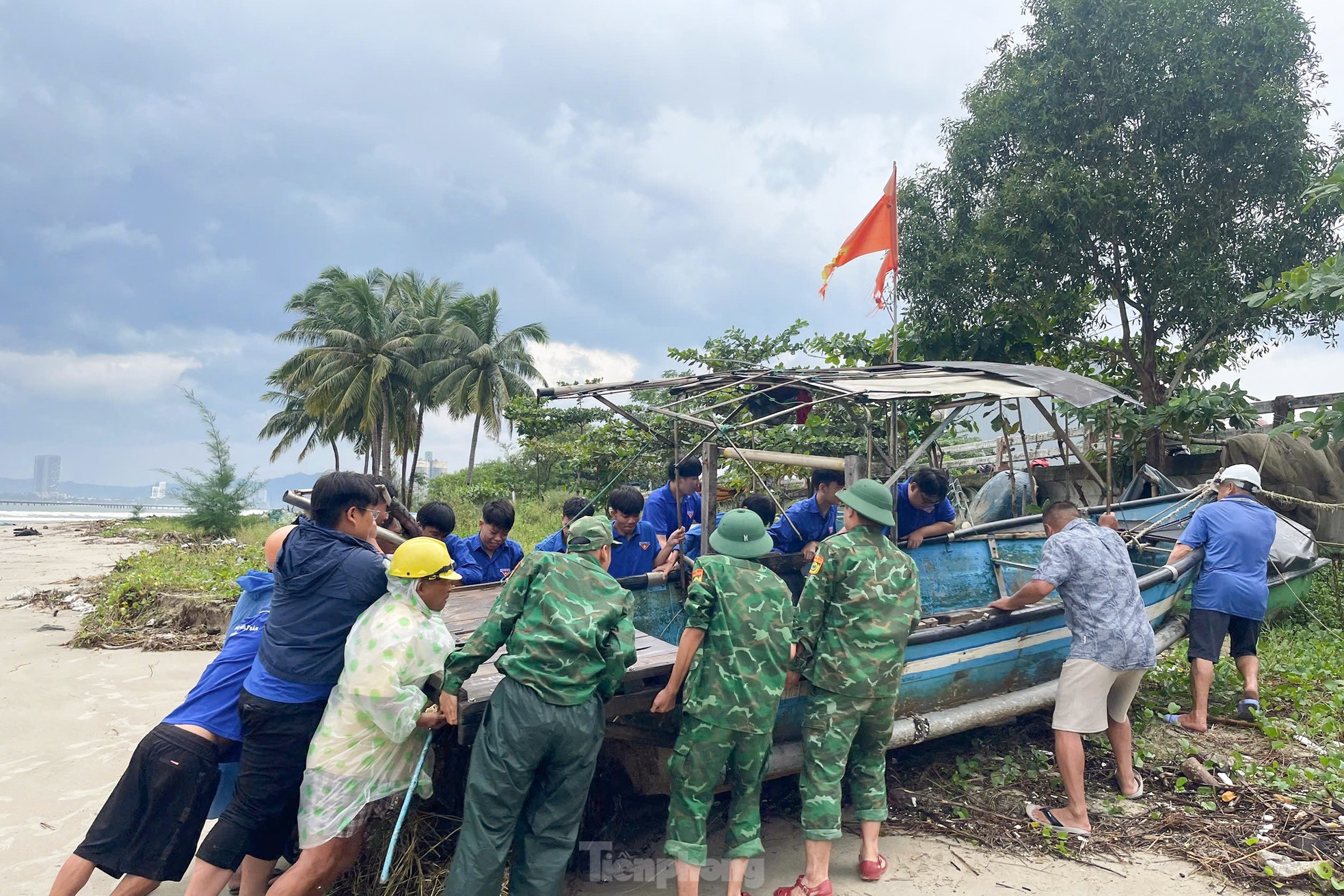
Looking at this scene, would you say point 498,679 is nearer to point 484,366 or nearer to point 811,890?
point 811,890

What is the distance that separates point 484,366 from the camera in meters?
27.5

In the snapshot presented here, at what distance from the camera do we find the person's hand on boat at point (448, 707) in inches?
111

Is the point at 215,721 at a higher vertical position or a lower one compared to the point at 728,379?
lower

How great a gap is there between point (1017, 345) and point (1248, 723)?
7.20 metres

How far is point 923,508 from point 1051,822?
94.5 inches

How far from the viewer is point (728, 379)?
5250 mm

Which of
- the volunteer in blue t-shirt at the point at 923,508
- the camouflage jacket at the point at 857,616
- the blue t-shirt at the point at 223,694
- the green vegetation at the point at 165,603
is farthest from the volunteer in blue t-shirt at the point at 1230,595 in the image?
the green vegetation at the point at 165,603

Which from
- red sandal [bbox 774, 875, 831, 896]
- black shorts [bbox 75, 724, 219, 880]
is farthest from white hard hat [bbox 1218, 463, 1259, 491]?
black shorts [bbox 75, 724, 219, 880]

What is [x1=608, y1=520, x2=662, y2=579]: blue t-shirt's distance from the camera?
5.42 metres

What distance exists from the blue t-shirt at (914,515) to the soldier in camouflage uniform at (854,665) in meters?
2.37

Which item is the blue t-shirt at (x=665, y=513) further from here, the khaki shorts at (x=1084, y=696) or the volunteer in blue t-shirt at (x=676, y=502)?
the khaki shorts at (x=1084, y=696)

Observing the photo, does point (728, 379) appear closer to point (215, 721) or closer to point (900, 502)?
point (900, 502)

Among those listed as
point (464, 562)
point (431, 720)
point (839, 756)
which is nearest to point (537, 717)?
point (431, 720)

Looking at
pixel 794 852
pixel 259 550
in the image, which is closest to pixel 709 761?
pixel 794 852
